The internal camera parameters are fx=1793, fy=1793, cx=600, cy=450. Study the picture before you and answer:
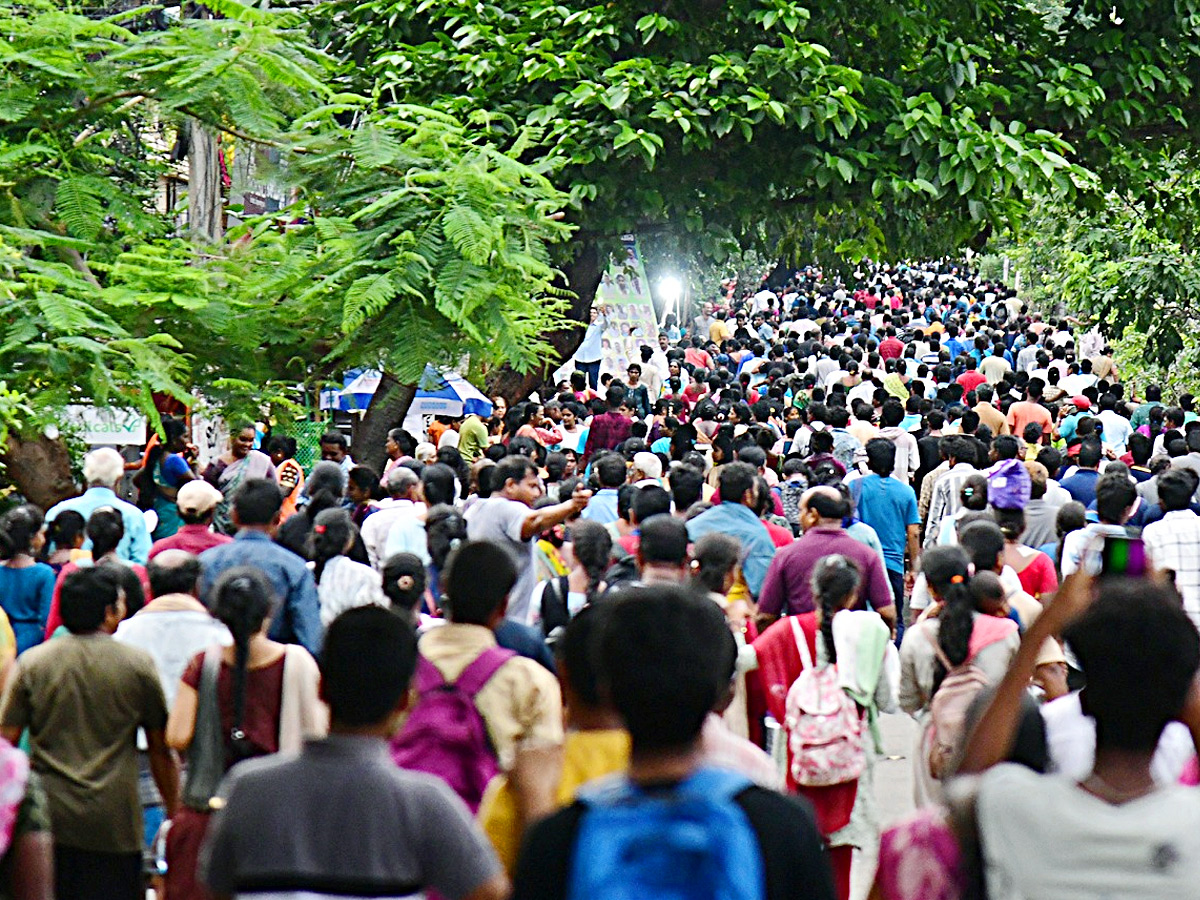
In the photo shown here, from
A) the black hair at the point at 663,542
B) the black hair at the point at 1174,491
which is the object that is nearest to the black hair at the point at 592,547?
the black hair at the point at 663,542

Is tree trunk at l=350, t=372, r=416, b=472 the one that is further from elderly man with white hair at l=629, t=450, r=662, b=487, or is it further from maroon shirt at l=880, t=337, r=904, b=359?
maroon shirt at l=880, t=337, r=904, b=359

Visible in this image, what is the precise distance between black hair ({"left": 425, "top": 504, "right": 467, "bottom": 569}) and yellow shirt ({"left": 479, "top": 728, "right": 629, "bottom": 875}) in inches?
133

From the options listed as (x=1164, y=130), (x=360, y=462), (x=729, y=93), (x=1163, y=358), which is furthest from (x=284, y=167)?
(x=1163, y=358)

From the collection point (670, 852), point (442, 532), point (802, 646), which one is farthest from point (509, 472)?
point (670, 852)

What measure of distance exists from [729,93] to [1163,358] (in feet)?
29.3

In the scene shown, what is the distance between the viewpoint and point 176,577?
20.7 feet

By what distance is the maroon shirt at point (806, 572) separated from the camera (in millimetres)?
7562

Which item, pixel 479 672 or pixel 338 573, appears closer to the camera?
pixel 479 672

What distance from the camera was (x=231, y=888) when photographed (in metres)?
3.38

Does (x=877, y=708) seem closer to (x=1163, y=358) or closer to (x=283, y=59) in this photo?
(x=283, y=59)

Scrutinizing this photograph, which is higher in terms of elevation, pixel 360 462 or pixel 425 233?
pixel 425 233

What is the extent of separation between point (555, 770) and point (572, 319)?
1199 cm

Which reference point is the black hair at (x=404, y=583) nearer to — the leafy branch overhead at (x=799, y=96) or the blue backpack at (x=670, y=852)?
the blue backpack at (x=670, y=852)

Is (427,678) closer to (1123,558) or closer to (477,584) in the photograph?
(477,584)
